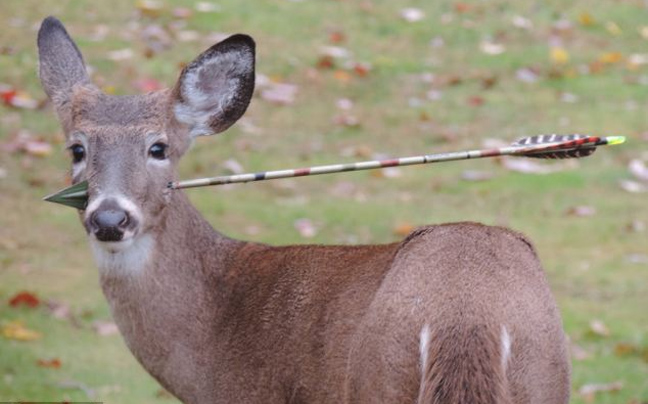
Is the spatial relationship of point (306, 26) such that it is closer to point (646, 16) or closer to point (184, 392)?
point (646, 16)

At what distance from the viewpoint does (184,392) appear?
5.05 m

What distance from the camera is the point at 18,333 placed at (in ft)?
25.2

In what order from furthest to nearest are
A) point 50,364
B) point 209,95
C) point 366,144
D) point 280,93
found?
point 280,93 → point 366,144 → point 50,364 → point 209,95

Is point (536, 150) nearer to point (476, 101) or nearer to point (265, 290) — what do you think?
point (265, 290)

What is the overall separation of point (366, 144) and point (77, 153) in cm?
688

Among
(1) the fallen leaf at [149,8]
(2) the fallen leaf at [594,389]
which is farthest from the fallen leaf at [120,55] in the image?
(2) the fallen leaf at [594,389]

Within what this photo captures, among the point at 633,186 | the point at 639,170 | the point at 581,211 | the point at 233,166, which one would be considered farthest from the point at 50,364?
the point at 639,170

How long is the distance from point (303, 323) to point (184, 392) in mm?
599

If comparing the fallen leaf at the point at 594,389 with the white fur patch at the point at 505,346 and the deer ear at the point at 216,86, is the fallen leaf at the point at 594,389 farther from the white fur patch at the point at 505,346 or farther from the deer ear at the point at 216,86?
the white fur patch at the point at 505,346

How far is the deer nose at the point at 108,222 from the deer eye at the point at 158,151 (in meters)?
0.40

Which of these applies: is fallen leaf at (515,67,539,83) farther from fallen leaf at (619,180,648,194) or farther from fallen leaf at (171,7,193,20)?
fallen leaf at (171,7,193,20)

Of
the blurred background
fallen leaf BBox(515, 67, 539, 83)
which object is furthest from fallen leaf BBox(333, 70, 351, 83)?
fallen leaf BBox(515, 67, 539, 83)

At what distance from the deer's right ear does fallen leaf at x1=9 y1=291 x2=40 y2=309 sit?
284 centimetres

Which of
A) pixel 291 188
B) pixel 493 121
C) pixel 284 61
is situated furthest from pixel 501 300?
pixel 284 61
